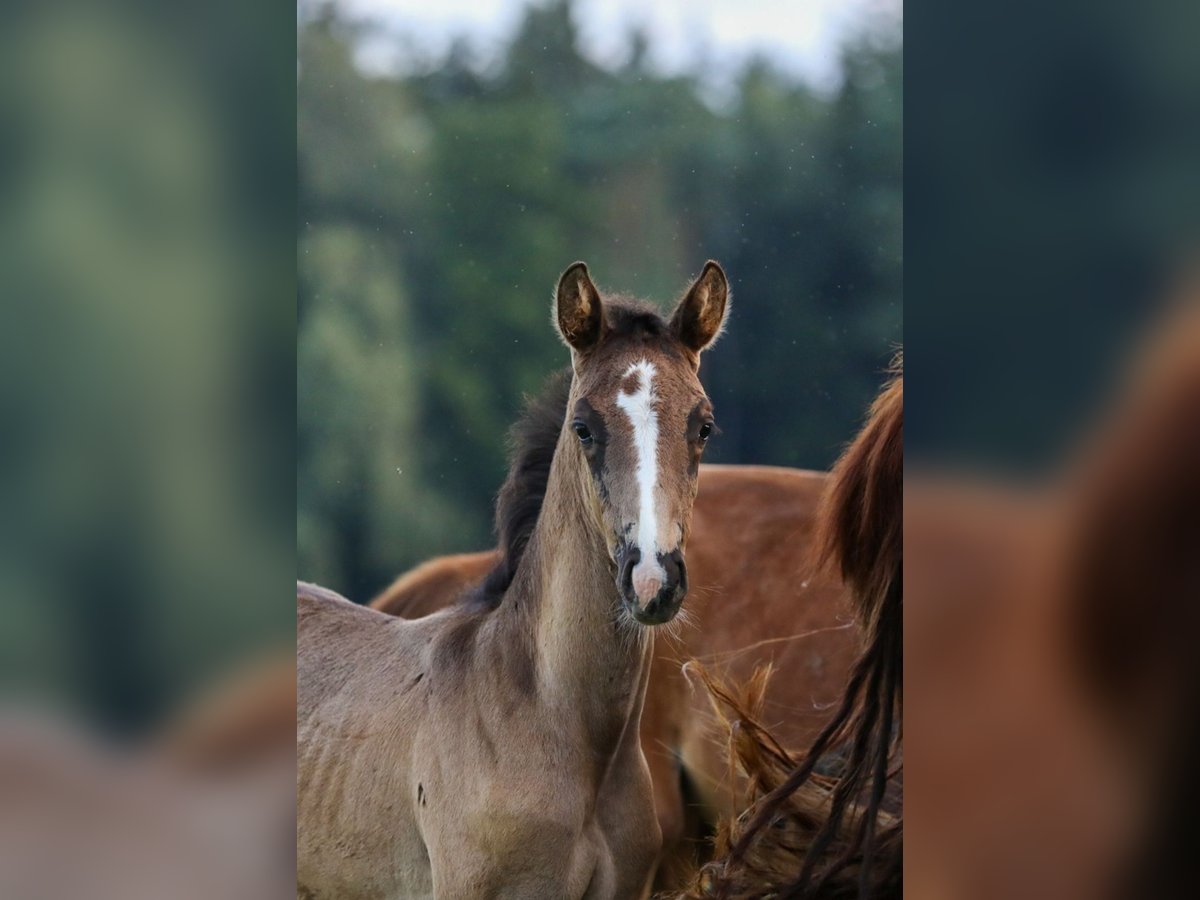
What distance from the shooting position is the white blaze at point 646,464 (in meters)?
2.17

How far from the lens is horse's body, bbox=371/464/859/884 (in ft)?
10.2

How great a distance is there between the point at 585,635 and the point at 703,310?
0.71 meters

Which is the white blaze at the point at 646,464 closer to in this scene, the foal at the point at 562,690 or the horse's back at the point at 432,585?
the foal at the point at 562,690

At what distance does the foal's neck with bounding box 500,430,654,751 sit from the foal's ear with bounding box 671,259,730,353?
0.33m

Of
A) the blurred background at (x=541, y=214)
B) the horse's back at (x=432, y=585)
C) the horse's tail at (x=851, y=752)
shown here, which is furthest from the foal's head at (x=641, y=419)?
the horse's back at (x=432, y=585)

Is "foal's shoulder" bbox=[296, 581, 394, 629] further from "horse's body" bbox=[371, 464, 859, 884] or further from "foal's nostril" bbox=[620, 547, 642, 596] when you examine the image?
"foal's nostril" bbox=[620, 547, 642, 596]

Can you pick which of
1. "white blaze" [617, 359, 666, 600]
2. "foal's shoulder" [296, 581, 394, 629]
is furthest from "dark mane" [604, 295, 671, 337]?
"foal's shoulder" [296, 581, 394, 629]
